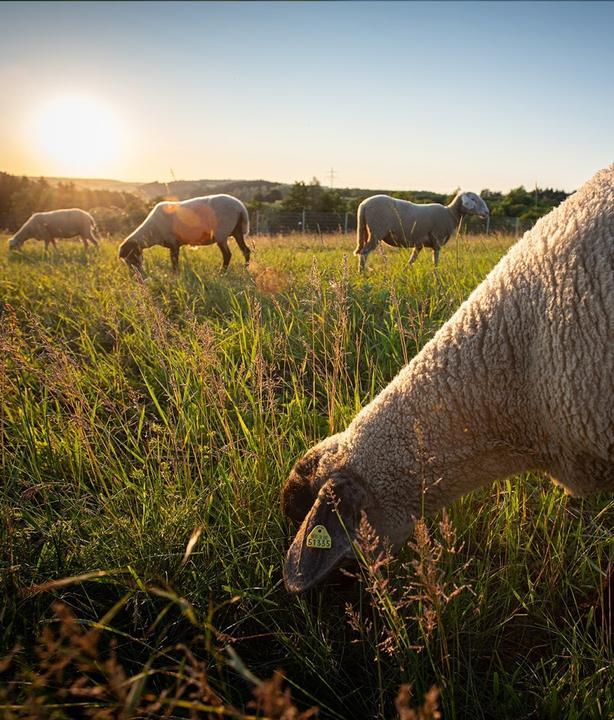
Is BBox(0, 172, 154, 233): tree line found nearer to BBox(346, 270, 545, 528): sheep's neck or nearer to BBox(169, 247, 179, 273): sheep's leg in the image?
BBox(169, 247, 179, 273): sheep's leg

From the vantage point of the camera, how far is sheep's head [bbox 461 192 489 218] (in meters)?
10.5

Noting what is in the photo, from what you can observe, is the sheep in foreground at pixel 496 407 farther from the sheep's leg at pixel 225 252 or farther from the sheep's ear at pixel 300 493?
the sheep's leg at pixel 225 252

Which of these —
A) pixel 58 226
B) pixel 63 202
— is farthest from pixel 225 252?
pixel 63 202

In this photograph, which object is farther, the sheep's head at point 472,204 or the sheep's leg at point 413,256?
the sheep's head at point 472,204

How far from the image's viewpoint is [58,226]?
18.8m

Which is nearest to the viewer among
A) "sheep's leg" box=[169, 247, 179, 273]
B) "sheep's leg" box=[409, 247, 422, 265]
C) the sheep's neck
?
the sheep's neck

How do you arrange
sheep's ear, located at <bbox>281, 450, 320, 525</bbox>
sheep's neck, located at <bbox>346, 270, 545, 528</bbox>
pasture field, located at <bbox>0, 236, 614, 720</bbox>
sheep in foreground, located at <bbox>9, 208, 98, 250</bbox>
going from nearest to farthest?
pasture field, located at <bbox>0, 236, 614, 720</bbox>
sheep's neck, located at <bbox>346, 270, 545, 528</bbox>
sheep's ear, located at <bbox>281, 450, 320, 525</bbox>
sheep in foreground, located at <bbox>9, 208, 98, 250</bbox>

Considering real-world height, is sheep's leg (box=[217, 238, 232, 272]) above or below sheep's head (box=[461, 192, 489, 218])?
below

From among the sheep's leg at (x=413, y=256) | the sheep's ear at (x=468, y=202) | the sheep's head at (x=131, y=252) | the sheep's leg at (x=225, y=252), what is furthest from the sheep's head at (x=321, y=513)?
the sheep's ear at (x=468, y=202)

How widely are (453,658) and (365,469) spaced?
634 mm

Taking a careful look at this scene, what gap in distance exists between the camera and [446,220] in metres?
10.3

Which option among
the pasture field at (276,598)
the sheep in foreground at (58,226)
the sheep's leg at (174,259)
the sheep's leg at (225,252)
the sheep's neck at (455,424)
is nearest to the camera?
the pasture field at (276,598)

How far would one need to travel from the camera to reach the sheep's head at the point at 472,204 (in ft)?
34.6

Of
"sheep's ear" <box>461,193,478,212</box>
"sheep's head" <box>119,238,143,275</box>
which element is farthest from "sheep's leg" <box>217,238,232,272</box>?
"sheep's ear" <box>461,193,478,212</box>
